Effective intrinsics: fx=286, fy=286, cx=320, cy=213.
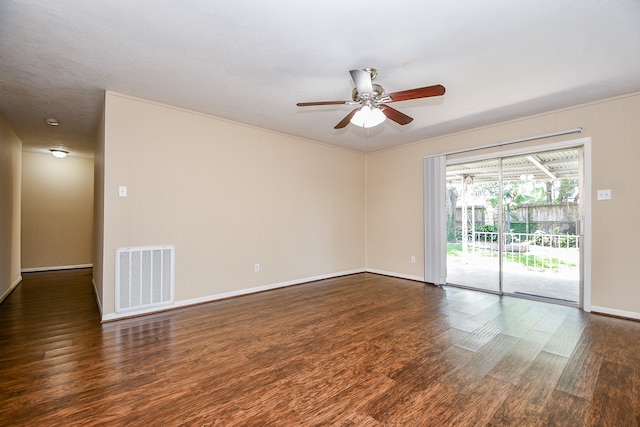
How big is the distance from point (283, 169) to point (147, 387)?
3.57 meters

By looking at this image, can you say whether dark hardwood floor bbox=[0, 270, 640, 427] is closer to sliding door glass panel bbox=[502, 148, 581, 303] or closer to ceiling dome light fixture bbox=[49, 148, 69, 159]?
sliding door glass panel bbox=[502, 148, 581, 303]

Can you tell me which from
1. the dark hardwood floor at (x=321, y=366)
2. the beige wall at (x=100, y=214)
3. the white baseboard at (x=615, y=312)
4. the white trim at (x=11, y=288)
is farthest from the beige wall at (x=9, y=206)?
the white baseboard at (x=615, y=312)

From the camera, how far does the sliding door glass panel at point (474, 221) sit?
462 cm

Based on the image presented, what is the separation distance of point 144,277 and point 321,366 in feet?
8.23

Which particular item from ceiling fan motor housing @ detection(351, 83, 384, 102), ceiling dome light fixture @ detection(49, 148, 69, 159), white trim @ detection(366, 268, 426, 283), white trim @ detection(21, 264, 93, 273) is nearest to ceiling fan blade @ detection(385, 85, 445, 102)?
ceiling fan motor housing @ detection(351, 83, 384, 102)

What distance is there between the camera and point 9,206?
4.43 m

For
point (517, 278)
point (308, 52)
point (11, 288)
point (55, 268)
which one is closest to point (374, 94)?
point (308, 52)

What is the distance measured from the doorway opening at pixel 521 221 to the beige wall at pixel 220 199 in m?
2.16

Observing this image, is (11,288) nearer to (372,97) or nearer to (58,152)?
(58,152)

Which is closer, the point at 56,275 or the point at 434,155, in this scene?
the point at 434,155

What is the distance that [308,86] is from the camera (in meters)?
3.10

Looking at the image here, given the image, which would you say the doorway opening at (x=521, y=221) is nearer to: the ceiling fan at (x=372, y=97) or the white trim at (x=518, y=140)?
the white trim at (x=518, y=140)

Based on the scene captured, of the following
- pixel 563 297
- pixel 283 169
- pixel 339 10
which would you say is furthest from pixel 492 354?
pixel 283 169

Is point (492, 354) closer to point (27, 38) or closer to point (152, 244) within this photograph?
point (152, 244)
